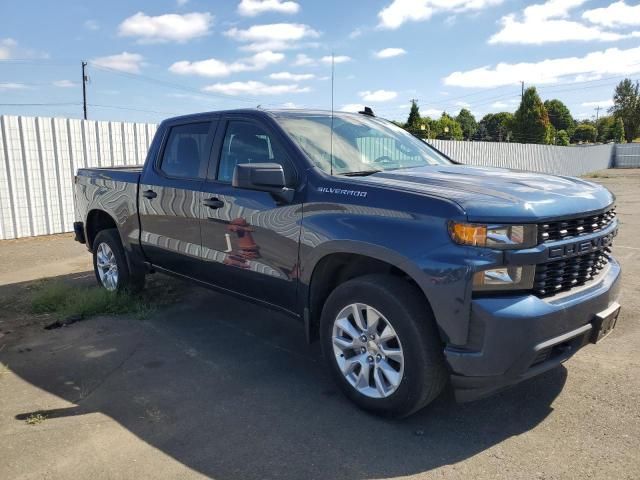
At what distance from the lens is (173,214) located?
4875mm

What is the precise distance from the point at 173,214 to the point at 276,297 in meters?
1.53

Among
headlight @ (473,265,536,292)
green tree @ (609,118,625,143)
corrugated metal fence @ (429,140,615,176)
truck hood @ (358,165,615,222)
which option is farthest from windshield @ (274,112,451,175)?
green tree @ (609,118,625,143)

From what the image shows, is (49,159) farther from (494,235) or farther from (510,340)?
(510,340)

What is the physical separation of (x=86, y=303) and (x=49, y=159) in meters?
5.90

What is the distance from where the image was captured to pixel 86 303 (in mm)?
5539

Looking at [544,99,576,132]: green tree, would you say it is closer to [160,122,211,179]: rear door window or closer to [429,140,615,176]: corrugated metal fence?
[429,140,615,176]: corrugated metal fence

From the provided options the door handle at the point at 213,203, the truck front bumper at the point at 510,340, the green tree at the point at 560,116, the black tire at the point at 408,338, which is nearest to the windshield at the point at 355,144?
the door handle at the point at 213,203

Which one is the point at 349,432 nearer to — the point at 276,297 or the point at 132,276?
the point at 276,297

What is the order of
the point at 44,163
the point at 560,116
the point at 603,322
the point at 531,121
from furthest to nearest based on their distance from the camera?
the point at 560,116, the point at 531,121, the point at 44,163, the point at 603,322

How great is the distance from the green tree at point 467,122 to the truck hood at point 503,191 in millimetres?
100290

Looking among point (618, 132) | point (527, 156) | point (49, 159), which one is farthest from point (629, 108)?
point (49, 159)

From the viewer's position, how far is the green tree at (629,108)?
74875mm

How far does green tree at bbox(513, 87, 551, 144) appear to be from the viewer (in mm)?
57594

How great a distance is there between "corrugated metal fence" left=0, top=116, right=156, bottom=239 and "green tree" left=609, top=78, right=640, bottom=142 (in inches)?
3217
